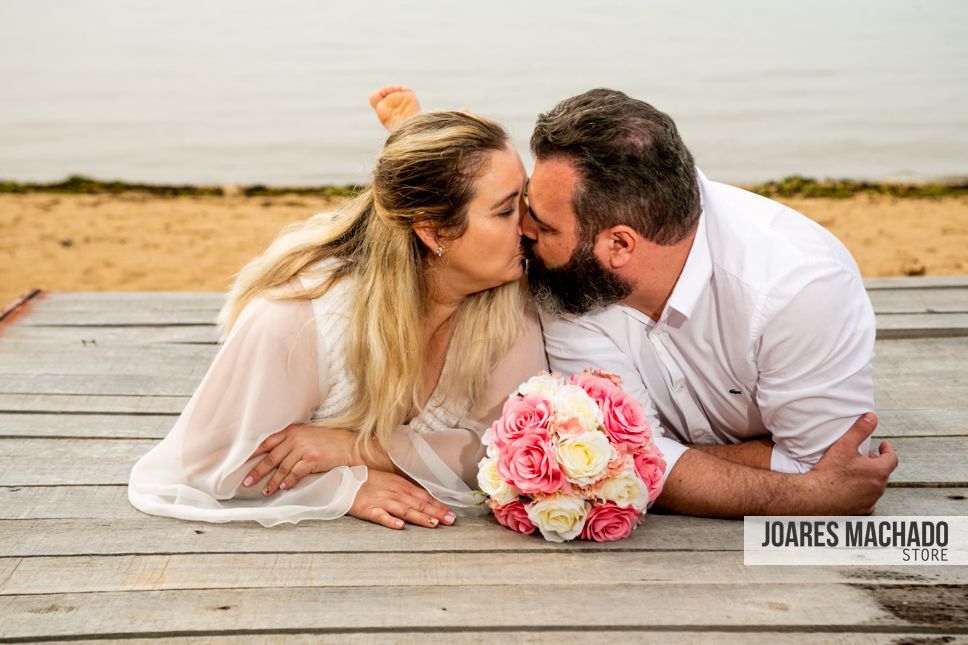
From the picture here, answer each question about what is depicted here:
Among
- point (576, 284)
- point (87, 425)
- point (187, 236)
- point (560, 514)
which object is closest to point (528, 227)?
point (576, 284)

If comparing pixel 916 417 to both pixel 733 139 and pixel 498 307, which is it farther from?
pixel 733 139

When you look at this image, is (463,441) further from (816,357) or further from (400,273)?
(816,357)

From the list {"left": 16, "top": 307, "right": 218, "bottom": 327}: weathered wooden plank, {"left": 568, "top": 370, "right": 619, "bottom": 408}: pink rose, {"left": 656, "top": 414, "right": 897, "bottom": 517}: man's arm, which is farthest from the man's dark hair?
{"left": 16, "top": 307, "right": 218, "bottom": 327}: weathered wooden plank

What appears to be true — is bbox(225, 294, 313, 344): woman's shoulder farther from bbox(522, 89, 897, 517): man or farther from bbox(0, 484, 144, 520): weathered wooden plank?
bbox(522, 89, 897, 517): man

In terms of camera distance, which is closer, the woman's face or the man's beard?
the woman's face

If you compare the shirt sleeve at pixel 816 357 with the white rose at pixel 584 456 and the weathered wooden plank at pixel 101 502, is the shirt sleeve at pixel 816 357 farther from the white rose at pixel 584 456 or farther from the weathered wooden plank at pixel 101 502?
the white rose at pixel 584 456

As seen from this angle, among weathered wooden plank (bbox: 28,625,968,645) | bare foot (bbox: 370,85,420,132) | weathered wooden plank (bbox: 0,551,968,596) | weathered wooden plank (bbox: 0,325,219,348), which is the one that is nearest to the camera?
weathered wooden plank (bbox: 28,625,968,645)

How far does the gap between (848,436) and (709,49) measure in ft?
57.2

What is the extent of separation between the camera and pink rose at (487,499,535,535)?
2.81 meters

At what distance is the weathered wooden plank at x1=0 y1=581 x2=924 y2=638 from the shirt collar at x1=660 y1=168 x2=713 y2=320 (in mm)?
871

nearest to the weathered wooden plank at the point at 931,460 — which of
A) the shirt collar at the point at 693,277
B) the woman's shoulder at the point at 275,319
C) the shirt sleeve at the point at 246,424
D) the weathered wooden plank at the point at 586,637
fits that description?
the shirt collar at the point at 693,277

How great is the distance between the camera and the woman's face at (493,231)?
298 cm

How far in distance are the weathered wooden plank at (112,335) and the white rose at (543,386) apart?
2.16 meters

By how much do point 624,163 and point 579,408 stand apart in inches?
29.3
